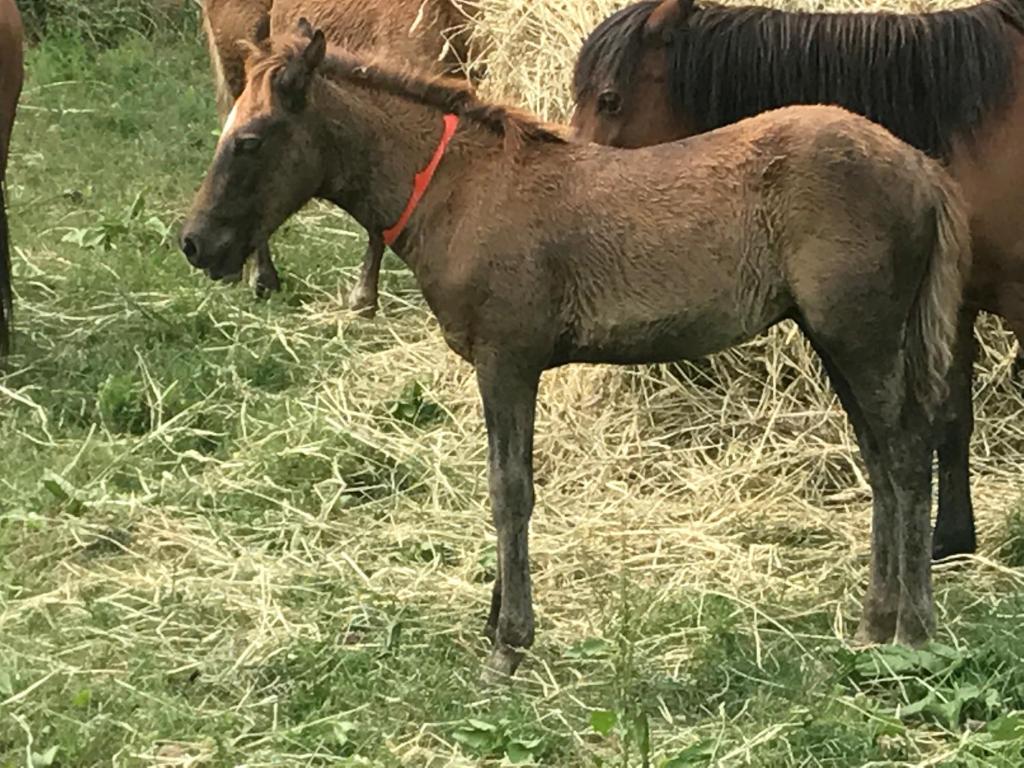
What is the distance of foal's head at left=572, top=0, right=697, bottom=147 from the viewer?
468 cm

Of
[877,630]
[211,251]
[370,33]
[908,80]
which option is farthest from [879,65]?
[370,33]

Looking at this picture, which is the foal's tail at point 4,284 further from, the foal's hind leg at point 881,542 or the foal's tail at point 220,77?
the foal's hind leg at point 881,542

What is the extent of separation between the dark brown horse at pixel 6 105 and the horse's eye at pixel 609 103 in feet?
8.77

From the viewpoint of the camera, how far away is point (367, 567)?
4680 millimetres

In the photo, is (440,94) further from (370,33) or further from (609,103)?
(370,33)

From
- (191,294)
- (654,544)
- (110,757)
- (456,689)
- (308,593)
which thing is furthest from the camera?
(191,294)

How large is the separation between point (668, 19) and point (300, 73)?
4.60ft

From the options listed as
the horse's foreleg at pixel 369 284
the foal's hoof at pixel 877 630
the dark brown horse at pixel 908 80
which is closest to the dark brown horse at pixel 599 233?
the foal's hoof at pixel 877 630

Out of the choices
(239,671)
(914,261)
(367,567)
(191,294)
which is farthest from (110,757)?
(191,294)

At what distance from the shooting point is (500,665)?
3924 mm

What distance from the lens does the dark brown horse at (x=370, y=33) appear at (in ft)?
21.8

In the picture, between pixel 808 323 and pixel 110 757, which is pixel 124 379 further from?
pixel 808 323

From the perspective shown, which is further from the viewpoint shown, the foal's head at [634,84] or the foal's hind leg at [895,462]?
the foal's head at [634,84]

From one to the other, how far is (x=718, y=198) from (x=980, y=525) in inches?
70.0
